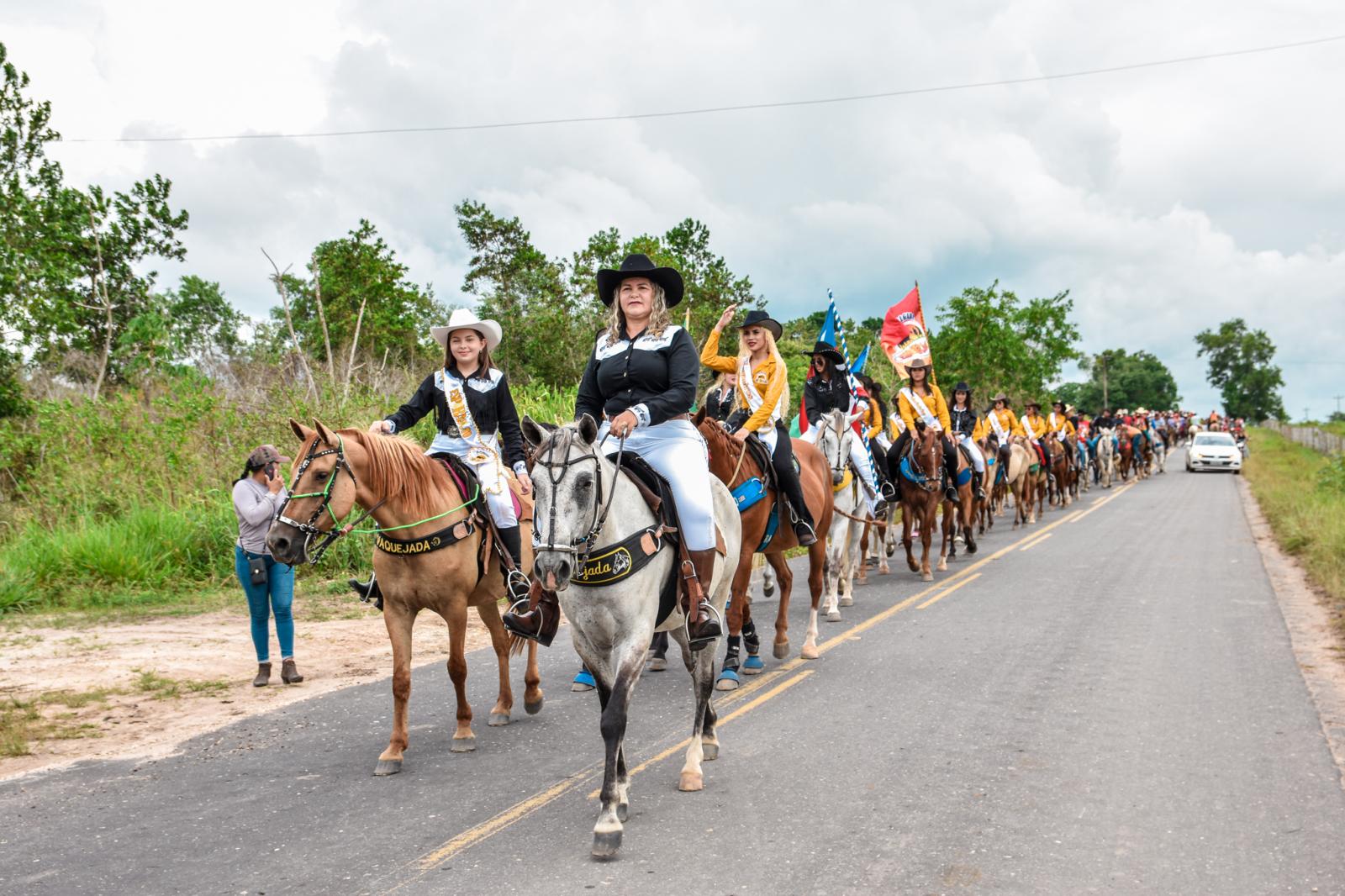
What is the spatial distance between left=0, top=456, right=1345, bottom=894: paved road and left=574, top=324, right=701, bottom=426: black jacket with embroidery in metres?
2.19

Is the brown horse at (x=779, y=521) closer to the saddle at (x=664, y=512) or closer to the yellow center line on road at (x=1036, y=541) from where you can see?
the saddle at (x=664, y=512)

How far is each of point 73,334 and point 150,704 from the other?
18271mm

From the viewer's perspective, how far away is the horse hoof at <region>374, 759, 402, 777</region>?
19.8 ft

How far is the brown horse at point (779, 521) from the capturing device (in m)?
7.77

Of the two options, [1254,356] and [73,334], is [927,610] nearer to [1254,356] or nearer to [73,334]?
[73,334]

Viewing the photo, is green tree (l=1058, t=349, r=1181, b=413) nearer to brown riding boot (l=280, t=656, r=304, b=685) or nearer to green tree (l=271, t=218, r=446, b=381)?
green tree (l=271, t=218, r=446, b=381)

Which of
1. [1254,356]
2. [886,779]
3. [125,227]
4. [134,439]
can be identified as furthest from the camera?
[1254,356]

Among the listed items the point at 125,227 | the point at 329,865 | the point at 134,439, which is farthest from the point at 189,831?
the point at 125,227

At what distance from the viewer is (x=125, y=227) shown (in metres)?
25.2

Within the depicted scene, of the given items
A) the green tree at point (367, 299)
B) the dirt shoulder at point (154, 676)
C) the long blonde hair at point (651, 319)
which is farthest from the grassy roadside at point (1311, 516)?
the green tree at point (367, 299)

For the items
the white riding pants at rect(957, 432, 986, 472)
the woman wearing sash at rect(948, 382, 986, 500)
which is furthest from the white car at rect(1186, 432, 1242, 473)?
the white riding pants at rect(957, 432, 986, 472)

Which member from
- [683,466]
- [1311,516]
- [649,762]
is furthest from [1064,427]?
[683,466]

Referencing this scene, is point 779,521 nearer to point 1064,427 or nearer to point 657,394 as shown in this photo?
point 657,394

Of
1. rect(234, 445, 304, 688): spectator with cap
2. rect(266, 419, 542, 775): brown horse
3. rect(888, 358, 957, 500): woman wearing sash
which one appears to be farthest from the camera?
rect(888, 358, 957, 500): woman wearing sash
